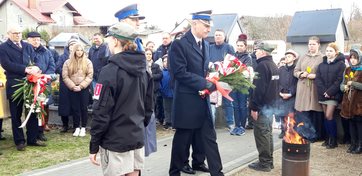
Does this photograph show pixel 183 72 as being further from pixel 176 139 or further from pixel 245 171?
pixel 245 171

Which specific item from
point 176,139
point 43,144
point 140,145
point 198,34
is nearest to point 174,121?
point 176,139

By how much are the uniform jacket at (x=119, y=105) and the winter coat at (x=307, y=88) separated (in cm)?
556

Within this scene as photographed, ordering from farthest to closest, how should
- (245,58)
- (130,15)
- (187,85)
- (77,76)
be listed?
1. (245,58)
2. (77,76)
3. (187,85)
4. (130,15)

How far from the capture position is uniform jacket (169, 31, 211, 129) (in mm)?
5586

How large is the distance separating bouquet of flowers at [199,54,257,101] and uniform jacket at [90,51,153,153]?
1.76 metres

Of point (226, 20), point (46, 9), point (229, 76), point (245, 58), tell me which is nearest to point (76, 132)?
point (245, 58)

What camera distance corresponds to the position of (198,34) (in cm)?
568

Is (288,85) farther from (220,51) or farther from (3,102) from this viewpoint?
(3,102)

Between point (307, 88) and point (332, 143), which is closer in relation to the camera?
point (332, 143)

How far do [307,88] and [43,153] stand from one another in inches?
212

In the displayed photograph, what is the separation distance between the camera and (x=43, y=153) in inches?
300

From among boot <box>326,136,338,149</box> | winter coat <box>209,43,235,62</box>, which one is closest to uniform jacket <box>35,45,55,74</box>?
winter coat <box>209,43,235,62</box>

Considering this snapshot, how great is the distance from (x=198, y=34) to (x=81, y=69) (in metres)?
4.01

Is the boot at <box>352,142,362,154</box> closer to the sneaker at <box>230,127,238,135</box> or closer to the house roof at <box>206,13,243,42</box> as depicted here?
the sneaker at <box>230,127,238,135</box>
